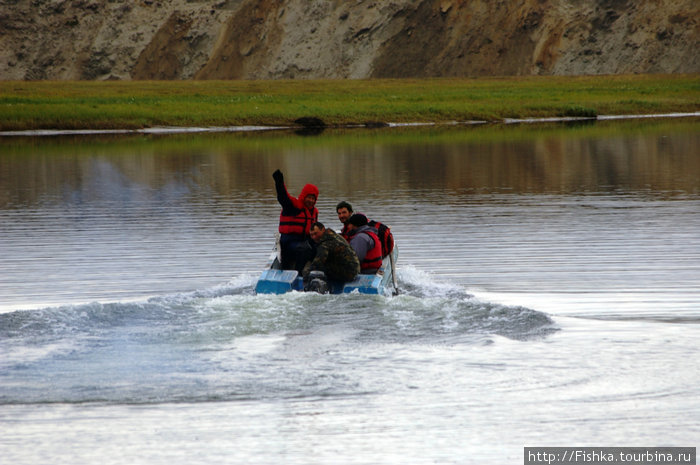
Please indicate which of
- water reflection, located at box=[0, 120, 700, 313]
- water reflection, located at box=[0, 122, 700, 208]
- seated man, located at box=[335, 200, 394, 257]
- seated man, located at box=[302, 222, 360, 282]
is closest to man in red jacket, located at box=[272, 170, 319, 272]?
seated man, located at box=[335, 200, 394, 257]

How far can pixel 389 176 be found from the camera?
32812mm

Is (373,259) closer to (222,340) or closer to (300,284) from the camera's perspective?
(300,284)

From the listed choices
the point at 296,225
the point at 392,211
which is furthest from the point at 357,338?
the point at 392,211

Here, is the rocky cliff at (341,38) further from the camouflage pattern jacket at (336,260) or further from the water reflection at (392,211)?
the camouflage pattern jacket at (336,260)

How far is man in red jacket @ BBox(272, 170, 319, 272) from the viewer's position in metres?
15.1

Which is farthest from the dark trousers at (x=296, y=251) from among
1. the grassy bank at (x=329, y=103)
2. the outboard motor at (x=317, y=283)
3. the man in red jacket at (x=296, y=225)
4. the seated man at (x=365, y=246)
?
the grassy bank at (x=329, y=103)

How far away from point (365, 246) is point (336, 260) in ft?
3.09

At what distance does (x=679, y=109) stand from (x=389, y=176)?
44203 millimetres

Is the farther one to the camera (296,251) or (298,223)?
(298,223)

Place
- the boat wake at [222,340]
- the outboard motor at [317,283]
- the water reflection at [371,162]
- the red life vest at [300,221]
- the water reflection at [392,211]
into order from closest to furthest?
1. the boat wake at [222,340]
2. the outboard motor at [317,283]
3. the red life vest at [300,221]
4. the water reflection at [392,211]
5. the water reflection at [371,162]

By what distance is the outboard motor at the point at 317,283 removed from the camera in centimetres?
1373

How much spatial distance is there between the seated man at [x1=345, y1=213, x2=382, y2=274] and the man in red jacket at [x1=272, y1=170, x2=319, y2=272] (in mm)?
609

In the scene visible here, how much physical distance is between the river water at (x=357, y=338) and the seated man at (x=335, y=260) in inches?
17.8

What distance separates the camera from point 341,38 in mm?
120062
